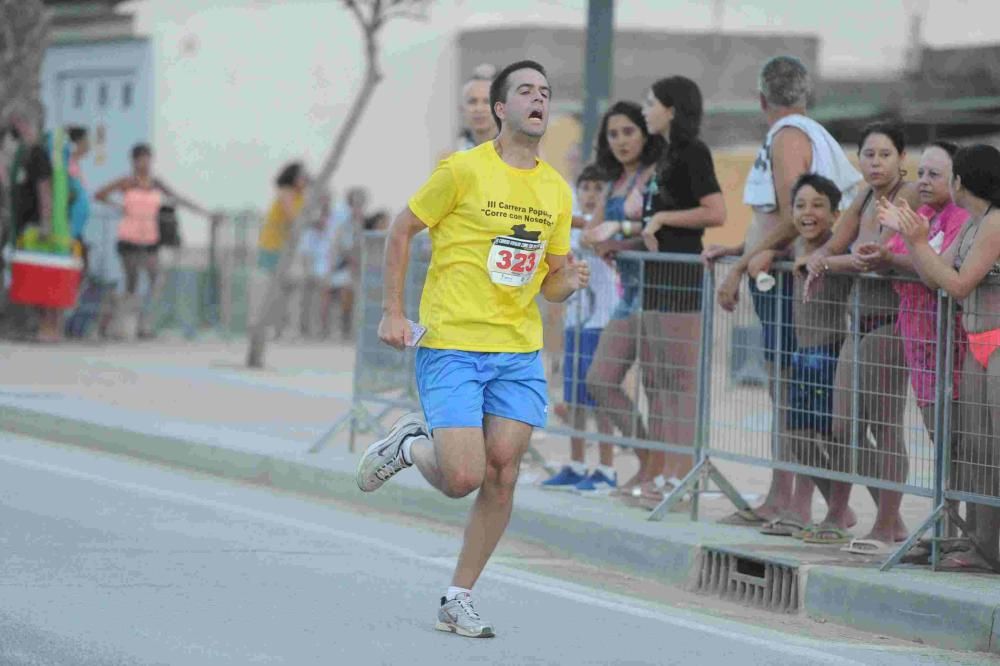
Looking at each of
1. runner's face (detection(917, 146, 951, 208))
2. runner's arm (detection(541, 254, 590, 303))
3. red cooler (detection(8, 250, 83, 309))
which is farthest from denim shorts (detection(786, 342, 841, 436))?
red cooler (detection(8, 250, 83, 309))

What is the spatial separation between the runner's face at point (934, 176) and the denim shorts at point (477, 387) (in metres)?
2.20

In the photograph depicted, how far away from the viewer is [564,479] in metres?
10.9

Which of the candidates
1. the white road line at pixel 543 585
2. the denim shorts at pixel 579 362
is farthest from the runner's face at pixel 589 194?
the white road line at pixel 543 585

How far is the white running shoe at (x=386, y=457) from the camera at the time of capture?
7.52 meters

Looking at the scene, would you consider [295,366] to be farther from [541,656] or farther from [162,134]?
[541,656]

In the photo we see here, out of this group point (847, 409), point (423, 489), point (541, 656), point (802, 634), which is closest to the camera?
point (541, 656)

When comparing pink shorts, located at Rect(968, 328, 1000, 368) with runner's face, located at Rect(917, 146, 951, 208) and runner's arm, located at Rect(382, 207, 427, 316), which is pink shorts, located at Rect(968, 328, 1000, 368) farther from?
runner's arm, located at Rect(382, 207, 427, 316)

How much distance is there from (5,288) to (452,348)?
1321 cm

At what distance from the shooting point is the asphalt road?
688 cm

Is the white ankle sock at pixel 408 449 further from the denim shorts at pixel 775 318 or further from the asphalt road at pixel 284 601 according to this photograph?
the denim shorts at pixel 775 318

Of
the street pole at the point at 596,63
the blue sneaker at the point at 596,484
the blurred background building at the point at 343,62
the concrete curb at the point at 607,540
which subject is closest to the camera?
the concrete curb at the point at 607,540

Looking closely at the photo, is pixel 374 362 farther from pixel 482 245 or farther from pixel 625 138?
pixel 482 245

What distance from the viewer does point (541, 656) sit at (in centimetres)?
699

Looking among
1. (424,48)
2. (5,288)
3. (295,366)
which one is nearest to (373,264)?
(295,366)
